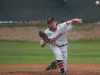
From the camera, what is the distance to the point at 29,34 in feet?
94.0

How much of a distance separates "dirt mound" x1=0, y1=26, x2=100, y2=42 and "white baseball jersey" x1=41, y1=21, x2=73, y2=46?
61.3 feet

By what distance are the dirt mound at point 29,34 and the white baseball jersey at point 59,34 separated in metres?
18.7

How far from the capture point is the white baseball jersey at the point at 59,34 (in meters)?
9.23

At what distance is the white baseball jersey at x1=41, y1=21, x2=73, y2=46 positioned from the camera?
9.23m

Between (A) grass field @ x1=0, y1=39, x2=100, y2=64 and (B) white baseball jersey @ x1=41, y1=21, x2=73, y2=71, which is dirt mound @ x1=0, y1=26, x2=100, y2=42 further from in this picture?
(B) white baseball jersey @ x1=41, y1=21, x2=73, y2=71

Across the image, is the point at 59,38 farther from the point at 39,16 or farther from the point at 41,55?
the point at 39,16

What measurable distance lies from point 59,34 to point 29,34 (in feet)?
63.8

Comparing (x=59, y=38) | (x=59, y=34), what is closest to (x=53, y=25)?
(x=59, y=34)

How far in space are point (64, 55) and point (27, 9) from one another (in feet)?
65.0

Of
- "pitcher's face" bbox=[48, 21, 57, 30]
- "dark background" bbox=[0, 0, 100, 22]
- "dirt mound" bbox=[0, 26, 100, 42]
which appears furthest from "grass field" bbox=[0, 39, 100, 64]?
"pitcher's face" bbox=[48, 21, 57, 30]

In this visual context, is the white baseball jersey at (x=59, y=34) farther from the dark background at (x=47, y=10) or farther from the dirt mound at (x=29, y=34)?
the dark background at (x=47, y=10)

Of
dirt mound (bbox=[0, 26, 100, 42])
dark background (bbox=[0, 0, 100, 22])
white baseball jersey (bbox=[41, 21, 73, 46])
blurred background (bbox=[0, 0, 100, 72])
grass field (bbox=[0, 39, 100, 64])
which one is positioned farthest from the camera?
dark background (bbox=[0, 0, 100, 22])

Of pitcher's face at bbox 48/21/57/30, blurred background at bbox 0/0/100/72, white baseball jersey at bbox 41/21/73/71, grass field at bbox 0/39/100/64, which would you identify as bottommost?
grass field at bbox 0/39/100/64

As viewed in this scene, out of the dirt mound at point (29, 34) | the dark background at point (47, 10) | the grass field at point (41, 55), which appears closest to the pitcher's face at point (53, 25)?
the grass field at point (41, 55)
